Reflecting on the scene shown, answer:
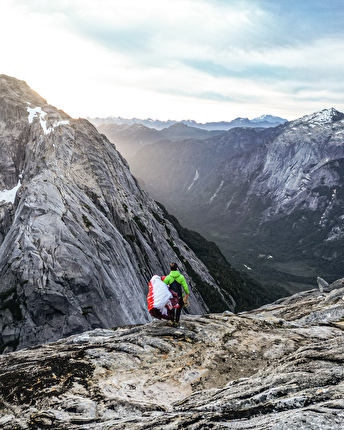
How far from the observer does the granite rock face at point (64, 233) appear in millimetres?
25312

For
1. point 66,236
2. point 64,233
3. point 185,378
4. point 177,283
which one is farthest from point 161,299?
point 64,233

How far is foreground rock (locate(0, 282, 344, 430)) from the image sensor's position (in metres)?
7.06

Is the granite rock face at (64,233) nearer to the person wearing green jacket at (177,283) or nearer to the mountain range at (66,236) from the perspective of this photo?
the mountain range at (66,236)

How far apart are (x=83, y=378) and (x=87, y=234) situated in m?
25.5

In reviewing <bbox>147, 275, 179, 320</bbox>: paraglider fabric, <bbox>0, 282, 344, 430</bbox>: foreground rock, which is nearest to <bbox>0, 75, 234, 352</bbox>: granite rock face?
<bbox>0, 282, 344, 430</bbox>: foreground rock

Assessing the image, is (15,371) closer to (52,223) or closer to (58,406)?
(58,406)

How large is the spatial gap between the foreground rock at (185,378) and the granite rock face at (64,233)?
10398 millimetres

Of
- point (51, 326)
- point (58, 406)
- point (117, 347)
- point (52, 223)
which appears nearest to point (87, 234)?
point (52, 223)

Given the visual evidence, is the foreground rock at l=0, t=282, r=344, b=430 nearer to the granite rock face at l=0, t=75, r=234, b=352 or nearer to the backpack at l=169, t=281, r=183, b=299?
the backpack at l=169, t=281, r=183, b=299

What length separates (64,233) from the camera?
1227 inches

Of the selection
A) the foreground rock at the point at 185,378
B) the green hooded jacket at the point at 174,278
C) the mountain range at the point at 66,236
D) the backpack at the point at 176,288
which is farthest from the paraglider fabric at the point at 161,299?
the mountain range at the point at 66,236

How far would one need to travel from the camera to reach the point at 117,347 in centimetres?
1425

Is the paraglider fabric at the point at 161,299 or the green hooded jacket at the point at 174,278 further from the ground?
the green hooded jacket at the point at 174,278

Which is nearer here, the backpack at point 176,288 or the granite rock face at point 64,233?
the backpack at point 176,288
